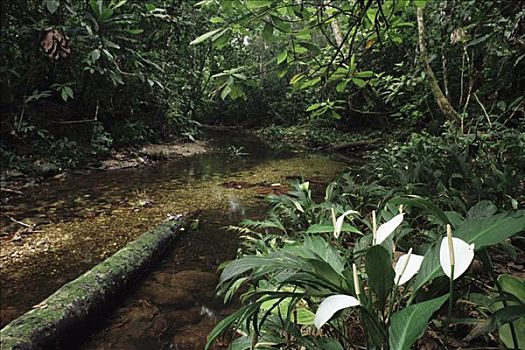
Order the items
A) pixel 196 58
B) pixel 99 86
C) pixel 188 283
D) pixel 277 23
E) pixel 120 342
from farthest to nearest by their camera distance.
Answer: pixel 196 58, pixel 99 86, pixel 188 283, pixel 120 342, pixel 277 23

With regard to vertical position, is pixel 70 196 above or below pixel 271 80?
below

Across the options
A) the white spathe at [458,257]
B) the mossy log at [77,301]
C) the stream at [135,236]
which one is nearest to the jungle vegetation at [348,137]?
the white spathe at [458,257]

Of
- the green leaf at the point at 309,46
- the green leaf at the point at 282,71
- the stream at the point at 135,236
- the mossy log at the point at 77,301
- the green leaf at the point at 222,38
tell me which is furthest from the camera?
the stream at the point at 135,236

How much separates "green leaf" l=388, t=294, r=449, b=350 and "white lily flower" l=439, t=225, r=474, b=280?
7cm

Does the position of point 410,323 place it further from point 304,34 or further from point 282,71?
point 282,71

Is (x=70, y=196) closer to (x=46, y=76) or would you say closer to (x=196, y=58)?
(x=46, y=76)

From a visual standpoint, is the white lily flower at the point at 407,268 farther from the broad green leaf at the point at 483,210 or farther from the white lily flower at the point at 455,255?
the broad green leaf at the point at 483,210

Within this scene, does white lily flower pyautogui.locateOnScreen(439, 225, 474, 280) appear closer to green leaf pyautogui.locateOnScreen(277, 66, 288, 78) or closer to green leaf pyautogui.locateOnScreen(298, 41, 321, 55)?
green leaf pyautogui.locateOnScreen(298, 41, 321, 55)

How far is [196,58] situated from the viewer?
1611cm

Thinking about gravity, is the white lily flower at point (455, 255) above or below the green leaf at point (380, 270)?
above

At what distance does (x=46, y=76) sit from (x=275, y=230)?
576 cm

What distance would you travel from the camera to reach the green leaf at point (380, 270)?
811 mm

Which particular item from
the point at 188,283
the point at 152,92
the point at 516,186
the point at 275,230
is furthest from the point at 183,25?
the point at 516,186

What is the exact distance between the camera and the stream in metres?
2.03
